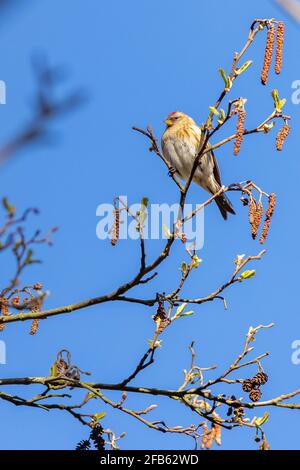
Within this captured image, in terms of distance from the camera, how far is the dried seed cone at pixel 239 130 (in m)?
3.08

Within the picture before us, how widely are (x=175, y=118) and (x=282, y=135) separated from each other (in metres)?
3.51

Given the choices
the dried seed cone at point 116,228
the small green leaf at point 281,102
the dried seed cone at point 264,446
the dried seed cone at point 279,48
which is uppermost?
the dried seed cone at point 279,48

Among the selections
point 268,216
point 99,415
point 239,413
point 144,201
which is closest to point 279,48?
point 268,216

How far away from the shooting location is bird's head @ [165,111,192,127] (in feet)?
21.4

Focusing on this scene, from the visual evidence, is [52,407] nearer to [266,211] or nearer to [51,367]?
[51,367]

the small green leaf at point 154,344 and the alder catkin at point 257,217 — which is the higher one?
the alder catkin at point 257,217

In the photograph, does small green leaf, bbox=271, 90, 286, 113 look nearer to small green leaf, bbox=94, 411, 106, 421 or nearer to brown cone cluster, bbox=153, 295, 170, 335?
brown cone cluster, bbox=153, 295, 170, 335

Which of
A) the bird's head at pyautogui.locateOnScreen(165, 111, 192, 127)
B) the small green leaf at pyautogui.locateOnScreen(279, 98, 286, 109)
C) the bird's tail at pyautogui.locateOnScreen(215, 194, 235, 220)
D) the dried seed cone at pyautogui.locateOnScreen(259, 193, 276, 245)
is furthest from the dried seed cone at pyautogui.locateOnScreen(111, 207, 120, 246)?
the bird's head at pyautogui.locateOnScreen(165, 111, 192, 127)

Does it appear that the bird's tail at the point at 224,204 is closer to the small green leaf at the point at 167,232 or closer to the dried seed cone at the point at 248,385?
the small green leaf at the point at 167,232

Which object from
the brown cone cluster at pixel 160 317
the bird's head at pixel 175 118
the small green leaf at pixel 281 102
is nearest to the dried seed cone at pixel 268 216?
the small green leaf at pixel 281 102

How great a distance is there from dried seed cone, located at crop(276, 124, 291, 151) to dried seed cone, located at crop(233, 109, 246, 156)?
181 mm

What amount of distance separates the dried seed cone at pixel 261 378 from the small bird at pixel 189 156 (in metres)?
2.57

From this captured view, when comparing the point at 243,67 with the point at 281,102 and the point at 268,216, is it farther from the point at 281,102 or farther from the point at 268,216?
the point at 268,216

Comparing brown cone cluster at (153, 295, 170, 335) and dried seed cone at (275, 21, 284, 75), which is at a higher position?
dried seed cone at (275, 21, 284, 75)
